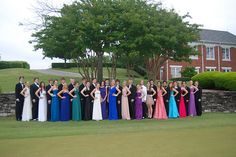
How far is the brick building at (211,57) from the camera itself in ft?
172

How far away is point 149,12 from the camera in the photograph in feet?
96.3

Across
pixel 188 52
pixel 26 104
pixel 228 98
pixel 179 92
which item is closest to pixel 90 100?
pixel 26 104

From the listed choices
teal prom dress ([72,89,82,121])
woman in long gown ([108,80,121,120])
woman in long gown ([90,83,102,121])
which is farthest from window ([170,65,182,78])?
teal prom dress ([72,89,82,121])

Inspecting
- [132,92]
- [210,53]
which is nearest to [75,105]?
[132,92]

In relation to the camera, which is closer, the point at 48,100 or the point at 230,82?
the point at 48,100

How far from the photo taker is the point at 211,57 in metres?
56.3

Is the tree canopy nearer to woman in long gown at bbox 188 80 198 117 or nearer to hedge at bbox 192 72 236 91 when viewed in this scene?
hedge at bbox 192 72 236 91

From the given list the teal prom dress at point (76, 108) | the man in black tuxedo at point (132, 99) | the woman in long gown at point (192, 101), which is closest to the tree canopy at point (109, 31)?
the woman in long gown at point (192, 101)

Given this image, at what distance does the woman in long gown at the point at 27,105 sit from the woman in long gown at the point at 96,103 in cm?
304

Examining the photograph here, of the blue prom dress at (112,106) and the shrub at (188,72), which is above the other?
the shrub at (188,72)

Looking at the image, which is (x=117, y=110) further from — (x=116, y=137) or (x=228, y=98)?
(x=228, y=98)

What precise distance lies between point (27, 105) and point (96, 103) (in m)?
3.29

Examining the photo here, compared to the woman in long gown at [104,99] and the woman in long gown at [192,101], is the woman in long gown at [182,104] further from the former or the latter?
the woman in long gown at [104,99]

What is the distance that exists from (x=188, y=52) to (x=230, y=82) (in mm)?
4527
